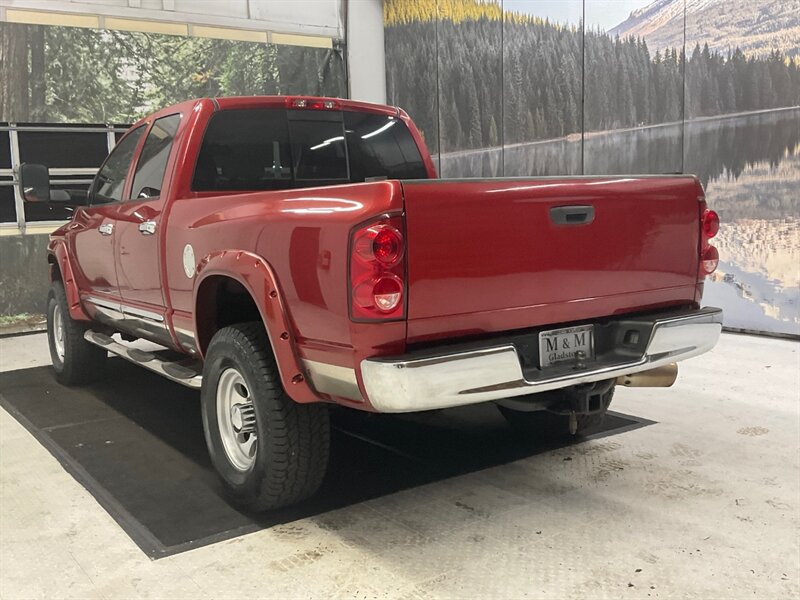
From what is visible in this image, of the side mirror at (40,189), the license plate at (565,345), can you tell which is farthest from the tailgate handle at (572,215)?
the side mirror at (40,189)

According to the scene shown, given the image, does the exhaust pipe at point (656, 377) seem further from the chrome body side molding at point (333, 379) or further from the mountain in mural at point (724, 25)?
the mountain in mural at point (724, 25)

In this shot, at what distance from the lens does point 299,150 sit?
3.91 meters

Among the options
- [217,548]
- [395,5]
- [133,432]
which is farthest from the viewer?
[395,5]

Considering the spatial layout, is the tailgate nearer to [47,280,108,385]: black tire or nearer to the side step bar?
the side step bar

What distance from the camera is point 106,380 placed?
5398 millimetres

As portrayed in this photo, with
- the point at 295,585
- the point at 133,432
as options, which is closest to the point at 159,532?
the point at 295,585

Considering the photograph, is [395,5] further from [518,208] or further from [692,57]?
[518,208]

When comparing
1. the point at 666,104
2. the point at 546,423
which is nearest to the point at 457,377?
the point at 546,423

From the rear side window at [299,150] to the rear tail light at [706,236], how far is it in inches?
67.8

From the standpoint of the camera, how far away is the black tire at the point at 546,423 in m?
3.79

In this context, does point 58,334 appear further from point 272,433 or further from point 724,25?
point 724,25

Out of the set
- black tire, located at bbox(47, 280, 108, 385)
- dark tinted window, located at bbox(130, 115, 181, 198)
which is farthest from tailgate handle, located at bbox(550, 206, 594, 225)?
black tire, located at bbox(47, 280, 108, 385)

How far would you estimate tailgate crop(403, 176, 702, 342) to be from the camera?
238 cm

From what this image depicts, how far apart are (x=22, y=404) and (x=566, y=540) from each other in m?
3.72
